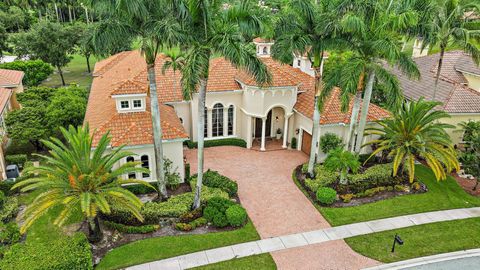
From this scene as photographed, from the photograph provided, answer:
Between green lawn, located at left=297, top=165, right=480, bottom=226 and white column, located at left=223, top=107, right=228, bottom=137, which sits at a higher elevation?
white column, located at left=223, top=107, right=228, bottom=137

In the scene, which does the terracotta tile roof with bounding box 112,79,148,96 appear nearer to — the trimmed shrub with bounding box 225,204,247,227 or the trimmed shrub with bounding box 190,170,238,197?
the trimmed shrub with bounding box 190,170,238,197

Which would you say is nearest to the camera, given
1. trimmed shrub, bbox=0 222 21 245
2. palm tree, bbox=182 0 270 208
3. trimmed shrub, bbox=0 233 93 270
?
trimmed shrub, bbox=0 233 93 270

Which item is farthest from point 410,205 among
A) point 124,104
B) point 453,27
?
point 124,104

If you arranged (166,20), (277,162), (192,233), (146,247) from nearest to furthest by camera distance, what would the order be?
(166,20) → (146,247) → (192,233) → (277,162)

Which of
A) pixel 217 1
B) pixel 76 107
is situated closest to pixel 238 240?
pixel 217 1

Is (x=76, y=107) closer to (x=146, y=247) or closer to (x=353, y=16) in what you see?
(x=146, y=247)

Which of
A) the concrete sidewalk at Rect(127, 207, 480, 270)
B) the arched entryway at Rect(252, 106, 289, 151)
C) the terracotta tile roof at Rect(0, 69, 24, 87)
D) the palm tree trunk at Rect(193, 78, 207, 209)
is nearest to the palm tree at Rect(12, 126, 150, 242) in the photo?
the concrete sidewalk at Rect(127, 207, 480, 270)
